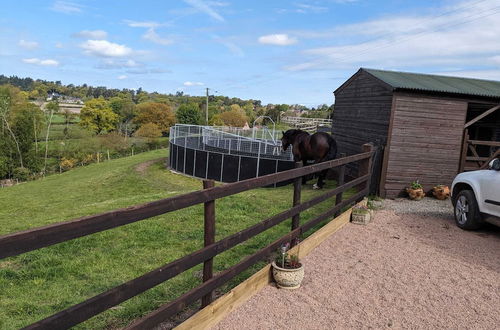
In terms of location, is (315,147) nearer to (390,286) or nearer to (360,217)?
(360,217)

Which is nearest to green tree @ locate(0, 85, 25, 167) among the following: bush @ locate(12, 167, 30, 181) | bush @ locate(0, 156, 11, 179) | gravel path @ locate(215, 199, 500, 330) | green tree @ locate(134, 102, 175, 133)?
bush @ locate(0, 156, 11, 179)

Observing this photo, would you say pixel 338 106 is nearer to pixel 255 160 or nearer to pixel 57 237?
pixel 255 160

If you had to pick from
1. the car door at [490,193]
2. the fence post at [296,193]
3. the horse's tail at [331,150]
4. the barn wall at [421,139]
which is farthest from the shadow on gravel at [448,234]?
the horse's tail at [331,150]

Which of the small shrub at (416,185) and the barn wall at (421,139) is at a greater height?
the barn wall at (421,139)

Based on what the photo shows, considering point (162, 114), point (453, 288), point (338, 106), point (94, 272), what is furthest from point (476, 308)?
point (162, 114)

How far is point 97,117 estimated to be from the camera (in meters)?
77.1

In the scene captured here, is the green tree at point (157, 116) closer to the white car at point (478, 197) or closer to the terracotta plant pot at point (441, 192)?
the terracotta plant pot at point (441, 192)

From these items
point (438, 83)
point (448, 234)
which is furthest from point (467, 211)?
point (438, 83)

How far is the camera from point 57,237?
76.0 inches

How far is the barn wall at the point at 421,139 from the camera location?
965 centimetres

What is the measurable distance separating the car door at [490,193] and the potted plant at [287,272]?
12.9 ft

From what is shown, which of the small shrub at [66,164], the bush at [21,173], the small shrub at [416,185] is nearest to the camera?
the small shrub at [416,185]

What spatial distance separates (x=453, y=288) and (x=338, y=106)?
10567 millimetres

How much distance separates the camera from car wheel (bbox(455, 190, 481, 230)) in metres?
6.37
